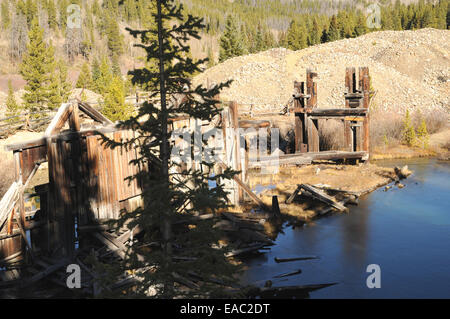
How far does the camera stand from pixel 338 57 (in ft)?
182

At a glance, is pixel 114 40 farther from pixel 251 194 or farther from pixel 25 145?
pixel 25 145

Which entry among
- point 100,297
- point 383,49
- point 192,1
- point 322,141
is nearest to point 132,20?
point 192,1

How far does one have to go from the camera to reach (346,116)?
75.0 ft

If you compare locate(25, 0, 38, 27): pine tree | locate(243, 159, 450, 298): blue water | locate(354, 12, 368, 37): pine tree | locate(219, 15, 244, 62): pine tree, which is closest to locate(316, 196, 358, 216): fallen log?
locate(243, 159, 450, 298): blue water

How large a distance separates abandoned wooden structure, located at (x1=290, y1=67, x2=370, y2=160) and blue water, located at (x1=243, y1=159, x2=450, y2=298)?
4.57 meters

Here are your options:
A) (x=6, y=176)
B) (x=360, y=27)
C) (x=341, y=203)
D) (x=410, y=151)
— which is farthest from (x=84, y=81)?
(x=341, y=203)

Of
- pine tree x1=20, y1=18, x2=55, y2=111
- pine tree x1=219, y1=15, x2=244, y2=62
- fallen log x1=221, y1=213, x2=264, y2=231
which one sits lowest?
fallen log x1=221, y1=213, x2=264, y2=231

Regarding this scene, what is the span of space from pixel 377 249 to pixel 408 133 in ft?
56.6

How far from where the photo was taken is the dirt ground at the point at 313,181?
16422mm

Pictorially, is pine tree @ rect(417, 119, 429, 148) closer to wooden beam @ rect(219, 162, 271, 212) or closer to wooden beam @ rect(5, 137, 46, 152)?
wooden beam @ rect(219, 162, 271, 212)

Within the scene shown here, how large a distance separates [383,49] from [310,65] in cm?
1642


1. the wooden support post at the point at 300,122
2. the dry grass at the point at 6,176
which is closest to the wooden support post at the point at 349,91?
the wooden support post at the point at 300,122

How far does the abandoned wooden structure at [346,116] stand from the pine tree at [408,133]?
602cm

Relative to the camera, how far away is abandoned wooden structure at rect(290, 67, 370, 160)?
22.4 meters
